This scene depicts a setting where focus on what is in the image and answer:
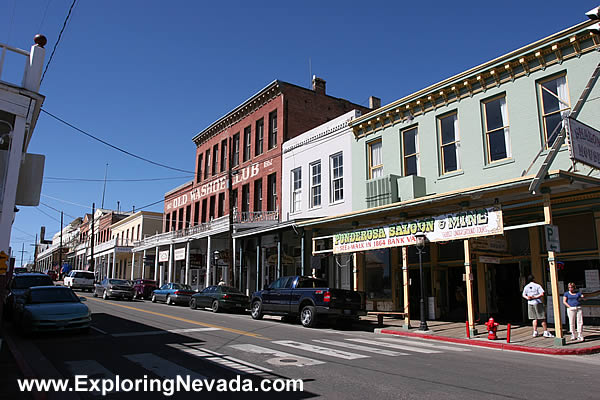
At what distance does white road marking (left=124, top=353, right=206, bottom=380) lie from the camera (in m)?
7.54

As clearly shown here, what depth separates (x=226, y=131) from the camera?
116ft

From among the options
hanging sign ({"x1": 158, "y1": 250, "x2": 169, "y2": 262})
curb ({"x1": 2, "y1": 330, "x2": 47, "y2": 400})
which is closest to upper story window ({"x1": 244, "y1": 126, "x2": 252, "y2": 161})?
hanging sign ({"x1": 158, "y1": 250, "x2": 169, "y2": 262})

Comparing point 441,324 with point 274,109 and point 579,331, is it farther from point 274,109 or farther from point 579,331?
point 274,109

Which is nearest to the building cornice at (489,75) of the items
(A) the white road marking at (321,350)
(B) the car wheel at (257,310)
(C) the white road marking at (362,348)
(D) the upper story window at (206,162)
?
(B) the car wheel at (257,310)

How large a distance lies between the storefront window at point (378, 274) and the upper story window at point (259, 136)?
1267 centimetres

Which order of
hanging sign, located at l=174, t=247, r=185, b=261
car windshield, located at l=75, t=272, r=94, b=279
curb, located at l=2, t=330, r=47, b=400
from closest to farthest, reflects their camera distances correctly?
1. curb, located at l=2, t=330, r=47, b=400
2. hanging sign, located at l=174, t=247, r=185, b=261
3. car windshield, located at l=75, t=272, r=94, b=279

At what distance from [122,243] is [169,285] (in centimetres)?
2871

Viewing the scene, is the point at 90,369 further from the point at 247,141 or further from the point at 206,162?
the point at 206,162

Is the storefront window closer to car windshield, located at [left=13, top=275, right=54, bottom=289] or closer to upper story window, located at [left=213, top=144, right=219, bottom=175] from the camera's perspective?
car windshield, located at [left=13, top=275, right=54, bottom=289]

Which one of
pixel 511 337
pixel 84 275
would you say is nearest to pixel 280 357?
pixel 511 337

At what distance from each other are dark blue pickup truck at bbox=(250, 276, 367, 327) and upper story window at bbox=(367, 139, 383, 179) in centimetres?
620

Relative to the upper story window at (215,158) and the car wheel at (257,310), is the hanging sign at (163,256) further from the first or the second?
the car wheel at (257,310)

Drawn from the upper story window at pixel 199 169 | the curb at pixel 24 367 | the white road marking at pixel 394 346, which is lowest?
the white road marking at pixel 394 346

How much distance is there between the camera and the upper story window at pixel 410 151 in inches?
773
